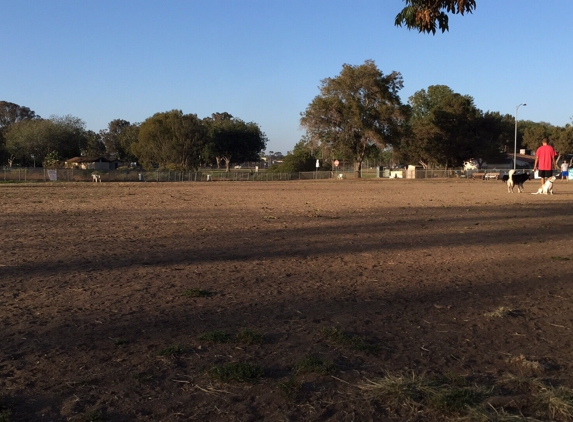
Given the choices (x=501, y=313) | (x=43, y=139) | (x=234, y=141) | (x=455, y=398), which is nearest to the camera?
(x=455, y=398)

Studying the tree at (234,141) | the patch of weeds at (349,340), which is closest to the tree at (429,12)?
the patch of weeds at (349,340)

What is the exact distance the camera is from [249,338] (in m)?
5.27

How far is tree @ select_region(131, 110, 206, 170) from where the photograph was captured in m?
90.6

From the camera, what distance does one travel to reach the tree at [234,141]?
4291 inches

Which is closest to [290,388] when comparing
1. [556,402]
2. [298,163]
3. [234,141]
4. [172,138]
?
[556,402]

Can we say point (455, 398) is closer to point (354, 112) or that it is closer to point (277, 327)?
point (277, 327)

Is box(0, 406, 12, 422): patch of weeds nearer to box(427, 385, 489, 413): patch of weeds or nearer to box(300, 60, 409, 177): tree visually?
box(427, 385, 489, 413): patch of weeds

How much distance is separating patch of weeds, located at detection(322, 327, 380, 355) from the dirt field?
0.06 feet

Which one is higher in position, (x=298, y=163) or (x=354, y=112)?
(x=354, y=112)

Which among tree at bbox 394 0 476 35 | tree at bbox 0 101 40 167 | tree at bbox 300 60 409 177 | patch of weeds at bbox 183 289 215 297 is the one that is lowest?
patch of weeds at bbox 183 289 215 297

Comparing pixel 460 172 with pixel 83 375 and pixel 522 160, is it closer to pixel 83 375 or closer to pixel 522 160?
pixel 522 160

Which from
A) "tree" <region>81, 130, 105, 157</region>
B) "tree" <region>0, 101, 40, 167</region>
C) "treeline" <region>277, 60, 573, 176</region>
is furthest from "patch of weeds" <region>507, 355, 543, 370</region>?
"tree" <region>0, 101, 40, 167</region>

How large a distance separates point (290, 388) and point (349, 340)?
3.88 ft

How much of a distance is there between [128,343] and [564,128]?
97.0 metres
